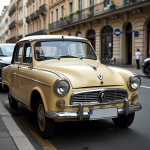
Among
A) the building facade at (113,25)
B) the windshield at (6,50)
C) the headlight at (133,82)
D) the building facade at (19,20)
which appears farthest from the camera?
the building facade at (19,20)

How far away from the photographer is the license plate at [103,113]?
12.6 feet

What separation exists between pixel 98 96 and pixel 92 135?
834 millimetres

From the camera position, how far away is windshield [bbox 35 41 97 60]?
4.98 m

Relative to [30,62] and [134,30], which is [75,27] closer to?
[134,30]

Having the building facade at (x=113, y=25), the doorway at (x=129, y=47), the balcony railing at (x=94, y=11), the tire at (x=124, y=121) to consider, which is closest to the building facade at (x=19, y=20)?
the balcony railing at (x=94, y=11)

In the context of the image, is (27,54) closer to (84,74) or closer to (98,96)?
(84,74)

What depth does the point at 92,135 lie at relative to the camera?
439 cm

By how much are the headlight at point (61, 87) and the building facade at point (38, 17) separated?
40983 mm

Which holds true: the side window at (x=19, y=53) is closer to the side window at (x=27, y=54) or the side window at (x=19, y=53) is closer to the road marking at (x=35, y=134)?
the side window at (x=27, y=54)

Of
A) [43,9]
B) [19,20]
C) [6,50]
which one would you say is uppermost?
[19,20]

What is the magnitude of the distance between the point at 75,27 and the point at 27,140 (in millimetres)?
29543

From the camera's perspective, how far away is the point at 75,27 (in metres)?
32.7

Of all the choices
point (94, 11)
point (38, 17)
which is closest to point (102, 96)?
point (94, 11)

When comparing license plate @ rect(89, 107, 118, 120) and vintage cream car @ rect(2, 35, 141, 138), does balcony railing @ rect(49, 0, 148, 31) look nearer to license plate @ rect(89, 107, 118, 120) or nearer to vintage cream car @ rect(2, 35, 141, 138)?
vintage cream car @ rect(2, 35, 141, 138)
